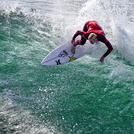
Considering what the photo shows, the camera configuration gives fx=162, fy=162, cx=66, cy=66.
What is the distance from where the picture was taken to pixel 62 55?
27.2ft

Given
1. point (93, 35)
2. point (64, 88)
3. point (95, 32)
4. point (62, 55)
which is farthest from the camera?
point (62, 55)

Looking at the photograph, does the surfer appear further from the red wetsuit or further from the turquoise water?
the turquoise water

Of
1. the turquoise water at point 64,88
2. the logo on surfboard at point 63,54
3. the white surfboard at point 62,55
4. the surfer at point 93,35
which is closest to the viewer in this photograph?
the turquoise water at point 64,88

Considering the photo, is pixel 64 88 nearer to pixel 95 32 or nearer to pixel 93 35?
pixel 93 35

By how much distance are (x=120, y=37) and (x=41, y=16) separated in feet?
30.3

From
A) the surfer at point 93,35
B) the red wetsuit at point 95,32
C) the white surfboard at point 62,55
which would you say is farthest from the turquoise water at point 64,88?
the red wetsuit at point 95,32

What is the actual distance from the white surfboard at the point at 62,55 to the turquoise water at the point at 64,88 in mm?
498

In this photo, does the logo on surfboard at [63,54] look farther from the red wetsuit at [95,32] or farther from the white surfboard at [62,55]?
the red wetsuit at [95,32]

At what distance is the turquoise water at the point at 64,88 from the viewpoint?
574cm

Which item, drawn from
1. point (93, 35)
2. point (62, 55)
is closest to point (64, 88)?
point (62, 55)

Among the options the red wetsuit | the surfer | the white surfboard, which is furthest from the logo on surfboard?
the red wetsuit

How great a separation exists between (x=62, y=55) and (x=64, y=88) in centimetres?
182

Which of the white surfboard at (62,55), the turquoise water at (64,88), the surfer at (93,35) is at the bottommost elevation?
the turquoise water at (64,88)

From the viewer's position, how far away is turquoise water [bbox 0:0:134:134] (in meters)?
5.74
